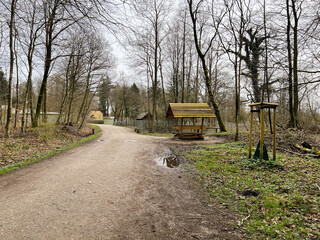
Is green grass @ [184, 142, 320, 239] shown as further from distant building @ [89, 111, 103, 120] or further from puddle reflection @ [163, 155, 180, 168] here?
distant building @ [89, 111, 103, 120]

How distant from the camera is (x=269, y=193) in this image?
164 inches

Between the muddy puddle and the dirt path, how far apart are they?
3.41 ft

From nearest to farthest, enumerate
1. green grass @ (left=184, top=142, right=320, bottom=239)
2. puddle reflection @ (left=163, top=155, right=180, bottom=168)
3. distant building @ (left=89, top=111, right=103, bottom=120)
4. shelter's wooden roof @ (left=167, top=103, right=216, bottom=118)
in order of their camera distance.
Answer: green grass @ (left=184, top=142, right=320, bottom=239), puddle reflection @ (left=163, top=155, right=180, bottom=168), shelter's wooden roof @ (left=167, top=103, right=216, bottom=118), distant building @ (left=89, top=111, right=103, bottom=120)

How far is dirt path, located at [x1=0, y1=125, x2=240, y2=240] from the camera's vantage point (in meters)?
2.82

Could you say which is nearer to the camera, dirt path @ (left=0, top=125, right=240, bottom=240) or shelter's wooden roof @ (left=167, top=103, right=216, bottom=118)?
dirt path @ (left=0, top=125, right=240, bottom=240)

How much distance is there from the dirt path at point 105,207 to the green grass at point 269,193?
1.48 feet

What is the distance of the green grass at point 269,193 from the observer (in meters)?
2.95

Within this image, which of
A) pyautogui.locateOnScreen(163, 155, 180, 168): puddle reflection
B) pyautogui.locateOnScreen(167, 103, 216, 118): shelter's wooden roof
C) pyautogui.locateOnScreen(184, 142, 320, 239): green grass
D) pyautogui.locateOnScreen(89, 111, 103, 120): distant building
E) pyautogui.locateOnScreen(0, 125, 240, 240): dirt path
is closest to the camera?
pyautogui.locateOnScreen(0, 125, 240, 240): dirt path

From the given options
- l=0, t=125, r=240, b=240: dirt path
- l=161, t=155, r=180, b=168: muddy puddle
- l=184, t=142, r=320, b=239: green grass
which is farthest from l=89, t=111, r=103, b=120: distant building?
l=184, t=142, r=320, b=239: green grass

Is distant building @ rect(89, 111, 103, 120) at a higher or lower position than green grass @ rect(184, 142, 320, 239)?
higher

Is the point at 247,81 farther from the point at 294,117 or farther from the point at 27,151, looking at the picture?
the point at 27,151

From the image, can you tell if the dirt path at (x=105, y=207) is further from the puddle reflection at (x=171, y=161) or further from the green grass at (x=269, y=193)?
the puddle reflection at (x=171, y=161)

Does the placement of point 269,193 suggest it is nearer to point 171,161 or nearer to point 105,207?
point 105,207

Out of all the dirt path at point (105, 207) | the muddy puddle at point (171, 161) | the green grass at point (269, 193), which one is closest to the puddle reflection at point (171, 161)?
the muddy puddle at point (171, 161)
